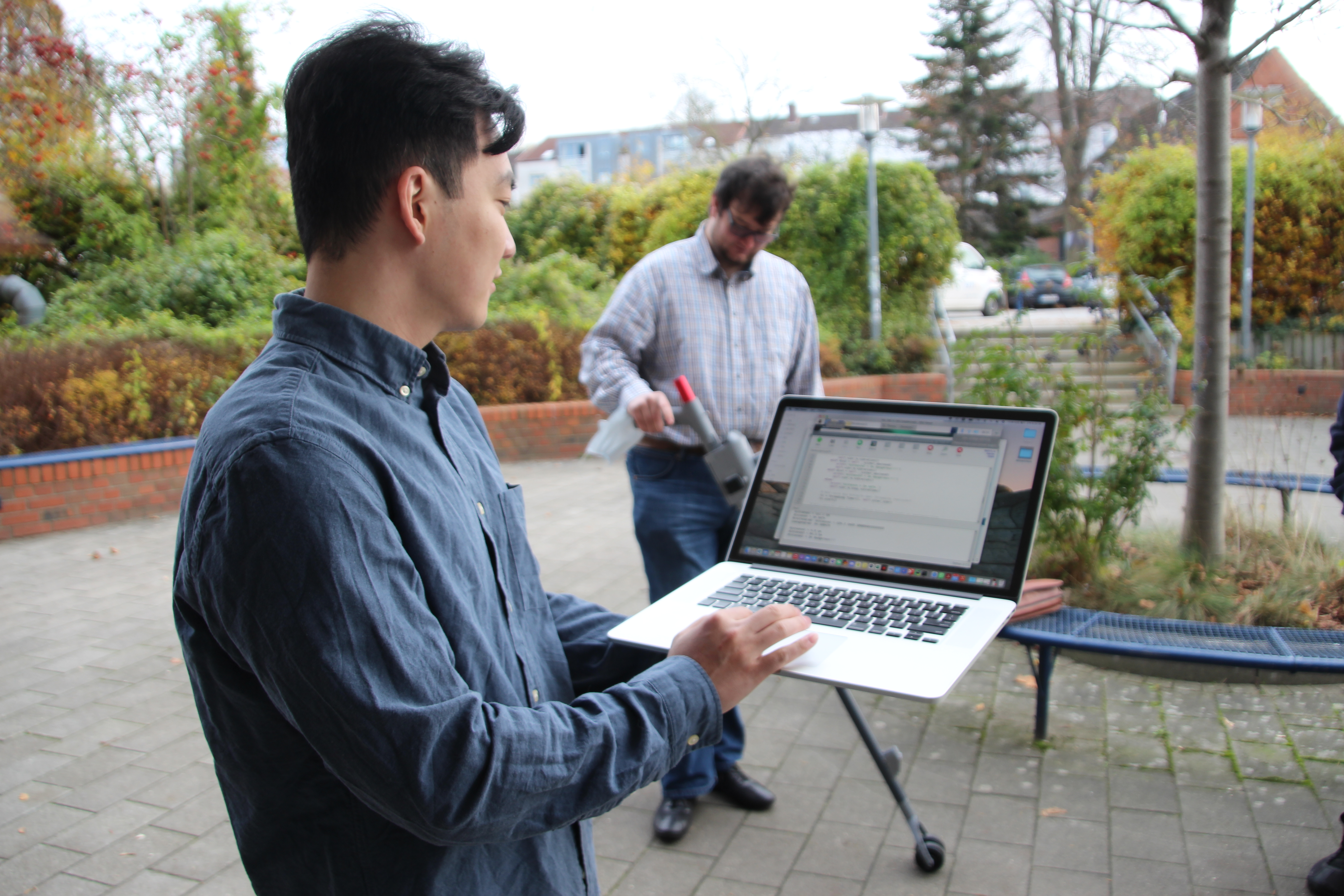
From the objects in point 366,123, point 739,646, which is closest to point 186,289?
point 366,123

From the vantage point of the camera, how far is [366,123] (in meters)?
1.11

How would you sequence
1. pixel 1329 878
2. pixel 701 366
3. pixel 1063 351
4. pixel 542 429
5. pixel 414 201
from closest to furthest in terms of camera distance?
1. pixel 414 201
2. pixel 1329 878
3. pixel 701 366
4. pixel 1063 351
5. pixel 542 429

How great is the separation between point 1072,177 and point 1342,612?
110 feet

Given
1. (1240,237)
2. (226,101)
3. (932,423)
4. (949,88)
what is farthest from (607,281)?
(949,88)

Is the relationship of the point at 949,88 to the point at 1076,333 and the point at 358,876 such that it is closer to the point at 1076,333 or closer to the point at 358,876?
the point at 1076,333

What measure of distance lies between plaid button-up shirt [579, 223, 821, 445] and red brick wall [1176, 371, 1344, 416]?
31.1ft

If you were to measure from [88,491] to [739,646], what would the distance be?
24.8 ft

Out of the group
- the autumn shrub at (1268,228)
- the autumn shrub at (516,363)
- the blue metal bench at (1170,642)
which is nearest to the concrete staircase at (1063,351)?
the blue metal bench at (1170,642)

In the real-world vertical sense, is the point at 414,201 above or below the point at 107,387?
above

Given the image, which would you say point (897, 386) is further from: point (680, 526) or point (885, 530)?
point (885, 530)

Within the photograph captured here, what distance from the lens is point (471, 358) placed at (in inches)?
394

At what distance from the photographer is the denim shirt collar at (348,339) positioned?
1165 millimetres

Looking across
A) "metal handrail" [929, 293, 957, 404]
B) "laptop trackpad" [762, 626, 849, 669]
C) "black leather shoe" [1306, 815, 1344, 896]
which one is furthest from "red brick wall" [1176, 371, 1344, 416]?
"laptop trackpad" [762, 626, 849, 669]

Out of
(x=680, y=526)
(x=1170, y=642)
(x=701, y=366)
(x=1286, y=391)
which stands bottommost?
(x=1286, y=391)
